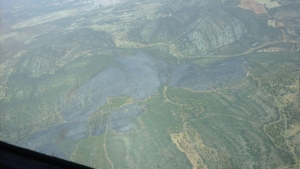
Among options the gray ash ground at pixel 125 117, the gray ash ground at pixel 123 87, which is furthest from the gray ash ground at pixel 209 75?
the gray ash ground at pixel 125 117

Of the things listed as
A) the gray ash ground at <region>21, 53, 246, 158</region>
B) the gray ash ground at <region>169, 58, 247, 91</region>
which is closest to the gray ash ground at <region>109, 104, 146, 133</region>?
the gray ash ground at <region>21, 53, 246, 158</region>

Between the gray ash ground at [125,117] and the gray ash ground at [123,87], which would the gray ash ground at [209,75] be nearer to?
the gray ash ground at [123,87]

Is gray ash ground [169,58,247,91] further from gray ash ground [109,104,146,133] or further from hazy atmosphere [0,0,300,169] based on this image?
gray ash ground [109,104,146,133]

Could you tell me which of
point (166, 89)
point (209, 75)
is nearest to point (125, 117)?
point (166, 89)

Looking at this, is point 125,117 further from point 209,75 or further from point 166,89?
point 209,75

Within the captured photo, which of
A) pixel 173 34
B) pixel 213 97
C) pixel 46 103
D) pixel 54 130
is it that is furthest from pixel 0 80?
pixel 213 97

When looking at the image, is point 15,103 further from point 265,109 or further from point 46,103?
point 265,109
